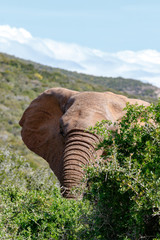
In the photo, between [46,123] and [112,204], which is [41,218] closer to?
[112,204]

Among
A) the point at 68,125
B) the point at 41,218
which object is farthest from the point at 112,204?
the point at 68,125

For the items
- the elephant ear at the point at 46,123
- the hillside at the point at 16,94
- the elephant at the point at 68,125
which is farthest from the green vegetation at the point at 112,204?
the hillside at the point at 16,94

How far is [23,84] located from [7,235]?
35.4 m

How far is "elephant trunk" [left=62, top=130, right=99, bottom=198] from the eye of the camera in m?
7.37

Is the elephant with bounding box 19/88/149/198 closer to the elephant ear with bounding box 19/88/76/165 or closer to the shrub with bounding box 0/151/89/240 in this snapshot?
the elephant ear with bounding box 19/88/76/165

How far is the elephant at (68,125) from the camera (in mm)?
7660

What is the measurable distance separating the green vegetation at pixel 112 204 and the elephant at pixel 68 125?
1.49 ft

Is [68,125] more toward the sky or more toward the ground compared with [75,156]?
more toward the sky

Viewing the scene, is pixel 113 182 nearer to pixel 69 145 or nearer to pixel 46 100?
pixel 69 145

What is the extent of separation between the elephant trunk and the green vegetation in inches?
47.0

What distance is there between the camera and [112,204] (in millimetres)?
5320

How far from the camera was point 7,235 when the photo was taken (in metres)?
5.28

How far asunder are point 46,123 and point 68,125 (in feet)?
8.31

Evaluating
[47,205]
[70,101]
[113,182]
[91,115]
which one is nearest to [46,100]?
[70,101]
